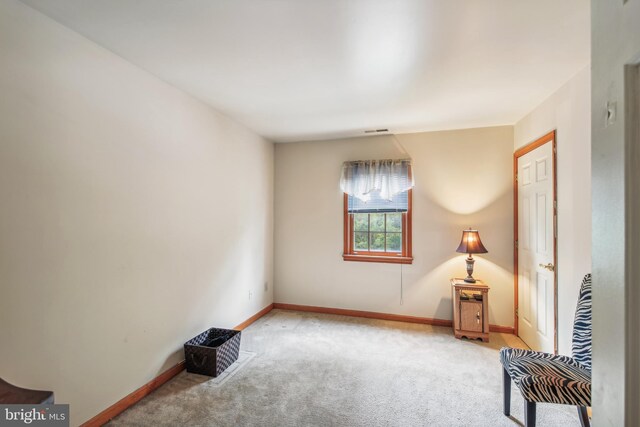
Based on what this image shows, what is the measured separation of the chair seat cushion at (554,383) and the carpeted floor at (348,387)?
472mm

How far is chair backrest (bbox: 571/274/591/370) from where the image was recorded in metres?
1.78

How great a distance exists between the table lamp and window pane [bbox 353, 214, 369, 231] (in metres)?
1.19

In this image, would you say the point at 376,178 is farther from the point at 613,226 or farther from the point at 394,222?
the point at 613,226

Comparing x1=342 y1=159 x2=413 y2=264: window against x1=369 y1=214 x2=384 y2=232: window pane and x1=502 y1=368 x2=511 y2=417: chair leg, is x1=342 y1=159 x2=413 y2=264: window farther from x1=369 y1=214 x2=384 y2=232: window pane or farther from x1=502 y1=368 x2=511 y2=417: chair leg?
x1=502 y1=368 x2=511 y2=417: chair leg

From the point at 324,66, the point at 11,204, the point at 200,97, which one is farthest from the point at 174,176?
the point at 324,66

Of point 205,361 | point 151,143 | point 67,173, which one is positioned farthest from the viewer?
point 205,361

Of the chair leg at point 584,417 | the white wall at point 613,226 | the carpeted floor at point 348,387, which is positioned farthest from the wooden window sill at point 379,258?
the white wall at point 613,226

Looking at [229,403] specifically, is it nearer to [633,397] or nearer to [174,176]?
[174,176]

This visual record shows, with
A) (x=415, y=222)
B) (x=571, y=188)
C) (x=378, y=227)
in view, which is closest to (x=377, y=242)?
(x=378, y=227)

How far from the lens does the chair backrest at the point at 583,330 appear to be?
1783mm

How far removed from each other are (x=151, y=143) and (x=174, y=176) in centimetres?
32

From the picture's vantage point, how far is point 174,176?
2.49 metres

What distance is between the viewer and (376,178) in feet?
12.6

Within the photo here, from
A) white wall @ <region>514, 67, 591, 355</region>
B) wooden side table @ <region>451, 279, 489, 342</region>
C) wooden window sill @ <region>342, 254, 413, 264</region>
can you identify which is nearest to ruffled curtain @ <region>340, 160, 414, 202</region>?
wooden window sill @ <region>342, 254, 413, 264</region>
